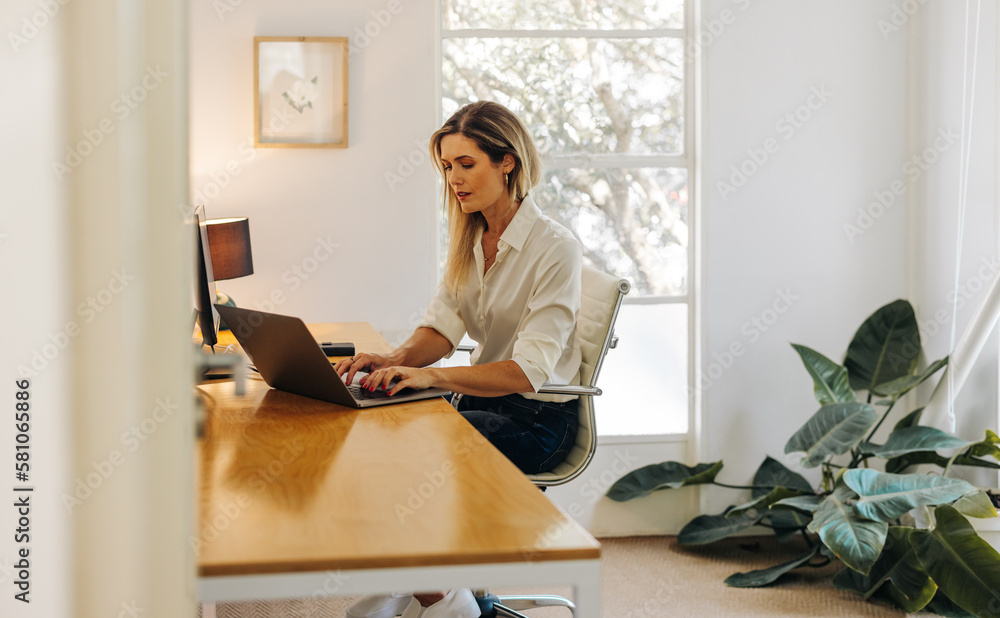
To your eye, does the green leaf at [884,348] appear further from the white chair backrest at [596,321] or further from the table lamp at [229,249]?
the table lamp at [229,249]

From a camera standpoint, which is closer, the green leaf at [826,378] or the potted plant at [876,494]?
the potted plant at [876,494]

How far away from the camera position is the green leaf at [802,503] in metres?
2.68

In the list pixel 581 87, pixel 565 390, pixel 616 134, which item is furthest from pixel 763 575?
pixel 581 87

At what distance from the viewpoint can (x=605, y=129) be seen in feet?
10.8

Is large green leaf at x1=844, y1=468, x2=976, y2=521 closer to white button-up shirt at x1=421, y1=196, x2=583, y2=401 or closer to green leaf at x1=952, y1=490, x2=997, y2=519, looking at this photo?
green leaf at x1=952, y1=490, x2=997, y2=519

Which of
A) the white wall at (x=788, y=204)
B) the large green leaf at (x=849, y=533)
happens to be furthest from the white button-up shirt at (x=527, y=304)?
the white wall at (x=788, y=204)

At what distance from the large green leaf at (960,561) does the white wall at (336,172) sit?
5.96 feet

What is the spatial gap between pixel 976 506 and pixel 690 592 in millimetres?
871

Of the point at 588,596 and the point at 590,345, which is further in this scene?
the point at 590,345

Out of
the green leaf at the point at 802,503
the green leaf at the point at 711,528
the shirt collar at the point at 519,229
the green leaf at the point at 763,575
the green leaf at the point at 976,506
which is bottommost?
the green leaf at the point at 763,575

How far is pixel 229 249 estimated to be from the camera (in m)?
2.79

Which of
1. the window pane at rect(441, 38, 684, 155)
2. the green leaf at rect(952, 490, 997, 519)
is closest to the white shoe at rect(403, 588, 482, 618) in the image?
the green leaf at rect(952, 490, 997, 519)

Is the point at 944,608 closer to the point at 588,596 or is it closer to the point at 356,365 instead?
the point at 356,365

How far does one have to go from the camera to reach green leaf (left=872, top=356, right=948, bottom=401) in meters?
2.85
